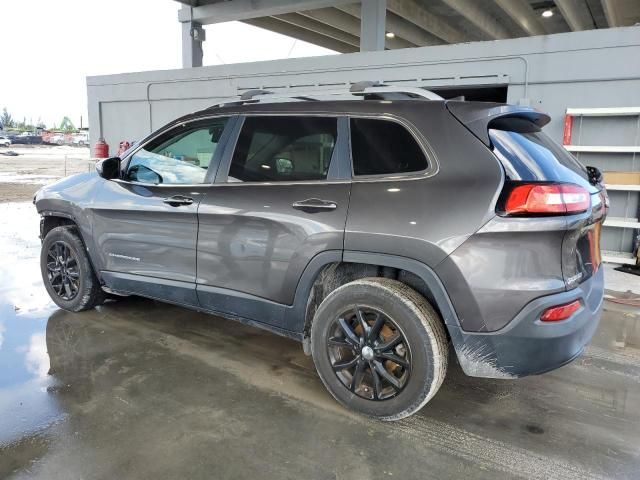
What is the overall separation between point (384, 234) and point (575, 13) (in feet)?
49.9

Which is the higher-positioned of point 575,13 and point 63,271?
point 575,13

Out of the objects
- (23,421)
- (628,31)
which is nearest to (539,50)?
(628,31)

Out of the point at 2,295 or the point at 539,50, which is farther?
the point at 539,50

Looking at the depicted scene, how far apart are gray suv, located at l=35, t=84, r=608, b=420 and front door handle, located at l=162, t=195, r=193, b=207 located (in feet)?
0.03

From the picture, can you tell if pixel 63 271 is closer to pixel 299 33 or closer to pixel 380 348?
pixel 380 348

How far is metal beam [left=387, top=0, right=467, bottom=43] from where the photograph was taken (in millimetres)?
13359

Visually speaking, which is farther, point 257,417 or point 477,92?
point 477,92

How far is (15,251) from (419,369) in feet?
21.2

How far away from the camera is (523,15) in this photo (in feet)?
47.9

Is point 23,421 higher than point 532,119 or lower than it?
lower

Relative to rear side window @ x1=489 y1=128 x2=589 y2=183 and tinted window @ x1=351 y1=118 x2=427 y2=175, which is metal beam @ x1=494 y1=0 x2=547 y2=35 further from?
tinted window @ x1=351 y1=118 x2=427 y2=175

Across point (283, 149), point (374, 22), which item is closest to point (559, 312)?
point (283, 149)

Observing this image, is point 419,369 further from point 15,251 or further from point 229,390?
point 15,251

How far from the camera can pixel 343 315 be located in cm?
274
